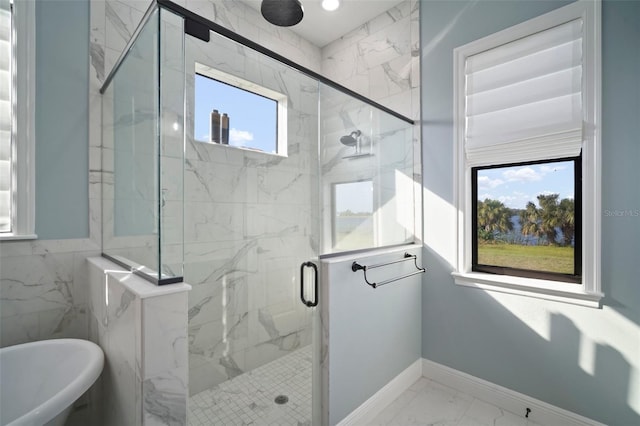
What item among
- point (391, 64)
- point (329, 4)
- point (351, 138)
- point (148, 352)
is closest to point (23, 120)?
point (148, 352)

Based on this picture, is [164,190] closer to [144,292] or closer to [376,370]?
[144,292]

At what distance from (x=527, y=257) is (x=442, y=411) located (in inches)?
44.8

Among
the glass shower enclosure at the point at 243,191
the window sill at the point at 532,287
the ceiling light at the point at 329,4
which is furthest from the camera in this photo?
the ceiling light at the point at 329,4

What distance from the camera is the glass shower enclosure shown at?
125 cm

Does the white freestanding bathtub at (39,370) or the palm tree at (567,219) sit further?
the palm tree at (567,219)

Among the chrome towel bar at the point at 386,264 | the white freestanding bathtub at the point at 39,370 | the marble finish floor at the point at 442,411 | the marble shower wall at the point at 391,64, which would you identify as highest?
the marble shower wall at the point at 391,64

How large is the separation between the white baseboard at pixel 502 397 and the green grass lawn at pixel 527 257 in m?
0.80

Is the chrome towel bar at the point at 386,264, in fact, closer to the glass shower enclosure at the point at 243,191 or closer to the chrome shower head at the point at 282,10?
the glass shower enclosure at the point at 243,191

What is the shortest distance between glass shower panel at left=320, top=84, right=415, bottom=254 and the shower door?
0.42 feet

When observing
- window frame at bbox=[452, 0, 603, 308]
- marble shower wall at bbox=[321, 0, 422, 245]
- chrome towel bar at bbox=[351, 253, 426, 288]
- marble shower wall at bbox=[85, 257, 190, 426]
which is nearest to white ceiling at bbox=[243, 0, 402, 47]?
marble shower wall at bbox=[321, 0, 422, 245]

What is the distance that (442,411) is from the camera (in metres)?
1.94

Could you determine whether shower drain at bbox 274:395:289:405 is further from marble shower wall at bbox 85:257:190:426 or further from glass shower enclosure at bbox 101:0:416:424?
marble shower wall at bbox 85:257:190:426

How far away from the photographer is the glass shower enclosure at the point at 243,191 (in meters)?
1.25

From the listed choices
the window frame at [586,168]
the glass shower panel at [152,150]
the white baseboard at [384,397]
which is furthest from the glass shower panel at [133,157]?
the window frame at [586,168]
